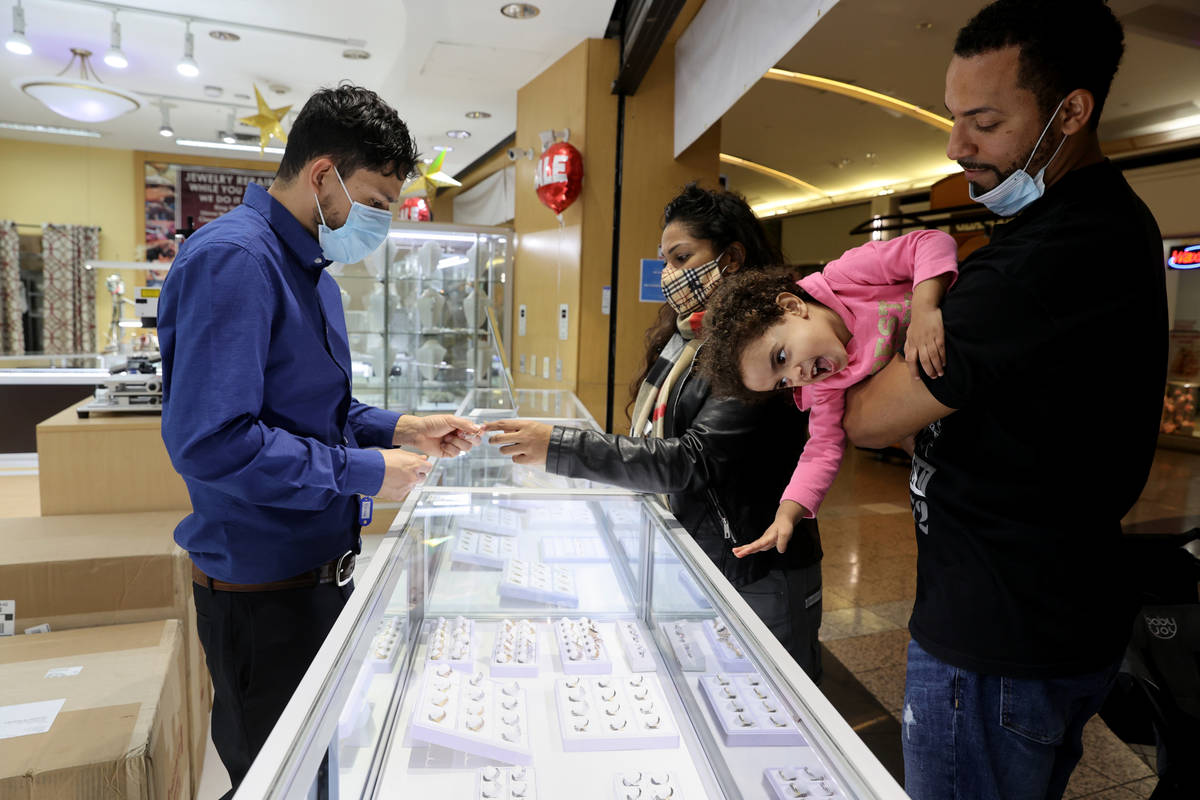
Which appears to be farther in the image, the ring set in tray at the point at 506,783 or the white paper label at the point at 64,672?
the white paper label at the point at 64,672

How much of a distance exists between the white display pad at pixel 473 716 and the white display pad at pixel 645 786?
136 millimetres

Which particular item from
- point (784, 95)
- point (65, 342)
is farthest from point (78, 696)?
point (65, 342)

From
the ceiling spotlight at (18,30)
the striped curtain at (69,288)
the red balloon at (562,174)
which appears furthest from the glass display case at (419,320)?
the striped curtain at (69,288)

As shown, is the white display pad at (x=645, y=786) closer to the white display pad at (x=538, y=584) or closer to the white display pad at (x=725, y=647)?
the white display pad at (x=725, y=647)

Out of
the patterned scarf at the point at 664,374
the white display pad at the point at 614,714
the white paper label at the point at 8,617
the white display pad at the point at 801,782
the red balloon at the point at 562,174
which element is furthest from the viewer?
the red balloon at the point at 562,174

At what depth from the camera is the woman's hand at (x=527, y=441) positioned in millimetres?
1481

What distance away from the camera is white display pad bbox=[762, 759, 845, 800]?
2.31 feet

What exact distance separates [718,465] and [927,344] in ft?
1.89

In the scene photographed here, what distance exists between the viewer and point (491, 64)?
19.2 ft

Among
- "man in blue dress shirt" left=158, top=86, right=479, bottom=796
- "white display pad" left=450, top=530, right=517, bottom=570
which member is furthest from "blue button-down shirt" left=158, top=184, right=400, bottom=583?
"white display pad" left=450, top=530, right=517, bottom=570

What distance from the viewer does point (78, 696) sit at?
1.78m

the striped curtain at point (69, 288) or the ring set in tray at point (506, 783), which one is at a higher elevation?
the striped curtain at point (69, 288)

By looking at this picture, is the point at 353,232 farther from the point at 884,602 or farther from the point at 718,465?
the point at 884,602

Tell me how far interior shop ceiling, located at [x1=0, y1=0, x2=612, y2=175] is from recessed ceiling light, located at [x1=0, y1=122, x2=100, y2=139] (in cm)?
47
